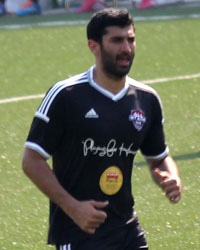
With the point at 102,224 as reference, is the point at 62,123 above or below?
above

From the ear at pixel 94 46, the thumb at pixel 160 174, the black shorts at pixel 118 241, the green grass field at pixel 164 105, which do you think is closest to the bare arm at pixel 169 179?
the thumb at pixel 160 174

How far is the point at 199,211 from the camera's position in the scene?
25.6 ft

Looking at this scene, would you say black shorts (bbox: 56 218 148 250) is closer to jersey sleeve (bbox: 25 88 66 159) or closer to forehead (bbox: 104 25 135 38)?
jersey sleeve (bbox: 25 88 66 159)

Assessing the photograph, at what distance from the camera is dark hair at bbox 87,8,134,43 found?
4844 mm

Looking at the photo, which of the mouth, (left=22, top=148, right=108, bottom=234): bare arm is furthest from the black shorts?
the mouth

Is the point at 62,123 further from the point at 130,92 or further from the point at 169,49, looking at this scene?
the point at 169,49

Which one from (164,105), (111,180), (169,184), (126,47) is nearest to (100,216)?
(111,180)

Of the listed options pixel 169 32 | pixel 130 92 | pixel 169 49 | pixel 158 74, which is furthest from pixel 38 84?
pixel 130 92

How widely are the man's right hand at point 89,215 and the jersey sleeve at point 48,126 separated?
364mm

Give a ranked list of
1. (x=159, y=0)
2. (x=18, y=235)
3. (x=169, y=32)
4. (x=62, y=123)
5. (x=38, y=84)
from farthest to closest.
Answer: (x=159, y=0) → (x=169, y=32) → (x=38, y=84) → (x=18, y=235) → (x=62, y=123)

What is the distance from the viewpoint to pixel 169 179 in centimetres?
484

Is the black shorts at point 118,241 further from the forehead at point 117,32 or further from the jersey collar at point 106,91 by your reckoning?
the forehead at point 117,32

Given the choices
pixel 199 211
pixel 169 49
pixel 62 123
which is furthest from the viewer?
pixel 169 49

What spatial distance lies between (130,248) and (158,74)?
33.1 ft
